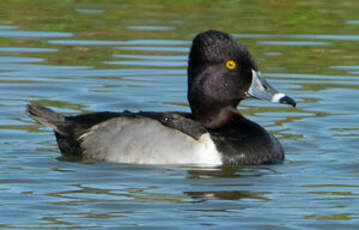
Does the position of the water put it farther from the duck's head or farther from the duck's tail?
the duck's head

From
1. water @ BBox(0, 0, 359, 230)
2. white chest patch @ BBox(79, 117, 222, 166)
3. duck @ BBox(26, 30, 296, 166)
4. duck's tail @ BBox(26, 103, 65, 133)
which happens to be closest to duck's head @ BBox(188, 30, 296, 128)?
duck @ BBox(26, 30, 296, 166)

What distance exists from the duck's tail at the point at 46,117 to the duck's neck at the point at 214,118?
1.30m

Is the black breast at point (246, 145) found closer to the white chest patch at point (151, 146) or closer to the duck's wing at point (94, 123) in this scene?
the white chest patch at point (151, 146)

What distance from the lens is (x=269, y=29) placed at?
1827 centimetres

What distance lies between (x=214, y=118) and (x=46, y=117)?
1.62 m

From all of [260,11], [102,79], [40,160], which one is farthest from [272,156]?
[260,11]

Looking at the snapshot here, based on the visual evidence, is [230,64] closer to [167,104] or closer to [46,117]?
[46,117]

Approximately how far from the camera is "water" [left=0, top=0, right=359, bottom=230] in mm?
8711

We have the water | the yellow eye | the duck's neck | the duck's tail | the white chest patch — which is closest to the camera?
the water

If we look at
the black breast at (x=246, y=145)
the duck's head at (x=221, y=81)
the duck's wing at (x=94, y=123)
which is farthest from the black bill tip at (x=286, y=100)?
the duck's wing at (x=94, y=123)

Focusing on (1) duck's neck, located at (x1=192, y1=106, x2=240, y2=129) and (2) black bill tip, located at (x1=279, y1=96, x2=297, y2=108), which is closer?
(2) black bill tip, located at (x1=279, y1=96, x2=297, y2=108)

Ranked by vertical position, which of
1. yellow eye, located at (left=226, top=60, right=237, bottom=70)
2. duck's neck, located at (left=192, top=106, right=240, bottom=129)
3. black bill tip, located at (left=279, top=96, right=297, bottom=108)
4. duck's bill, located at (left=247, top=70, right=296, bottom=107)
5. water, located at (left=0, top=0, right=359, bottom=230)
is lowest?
water, located at (left=0, top=0, right=359, bottom=230)

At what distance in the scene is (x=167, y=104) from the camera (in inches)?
531

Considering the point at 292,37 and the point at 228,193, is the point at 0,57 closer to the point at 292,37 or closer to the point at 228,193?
the point at 292,37
